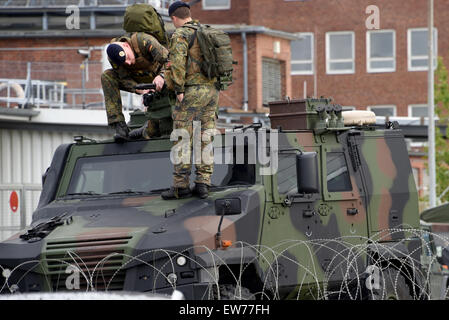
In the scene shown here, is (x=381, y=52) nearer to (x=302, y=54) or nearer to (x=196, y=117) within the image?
(x=302, y=54)

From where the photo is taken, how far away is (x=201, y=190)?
414 inches

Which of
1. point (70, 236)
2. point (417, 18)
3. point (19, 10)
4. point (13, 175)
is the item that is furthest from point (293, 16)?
point (70, 236)

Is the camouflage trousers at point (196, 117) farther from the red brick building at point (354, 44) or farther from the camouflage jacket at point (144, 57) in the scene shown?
the red brick building at point (354, 44)

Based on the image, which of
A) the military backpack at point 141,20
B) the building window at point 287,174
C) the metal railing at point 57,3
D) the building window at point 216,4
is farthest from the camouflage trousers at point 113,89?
the building window at point 216,4

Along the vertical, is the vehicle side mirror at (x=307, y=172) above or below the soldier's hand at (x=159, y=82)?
below

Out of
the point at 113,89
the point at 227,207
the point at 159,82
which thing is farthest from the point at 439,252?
the point at 227,207

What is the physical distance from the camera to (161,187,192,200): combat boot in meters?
10.6

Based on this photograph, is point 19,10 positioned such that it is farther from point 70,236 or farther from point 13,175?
point 70,236

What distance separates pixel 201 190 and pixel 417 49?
36.4 m

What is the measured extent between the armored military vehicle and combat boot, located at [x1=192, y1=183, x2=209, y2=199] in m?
0.07

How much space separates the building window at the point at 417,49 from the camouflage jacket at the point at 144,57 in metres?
34.1

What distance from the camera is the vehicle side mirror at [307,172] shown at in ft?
34.0

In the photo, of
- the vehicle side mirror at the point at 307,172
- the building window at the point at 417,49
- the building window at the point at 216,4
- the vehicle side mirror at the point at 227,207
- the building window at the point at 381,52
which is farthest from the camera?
the building window at the point at 381,52
